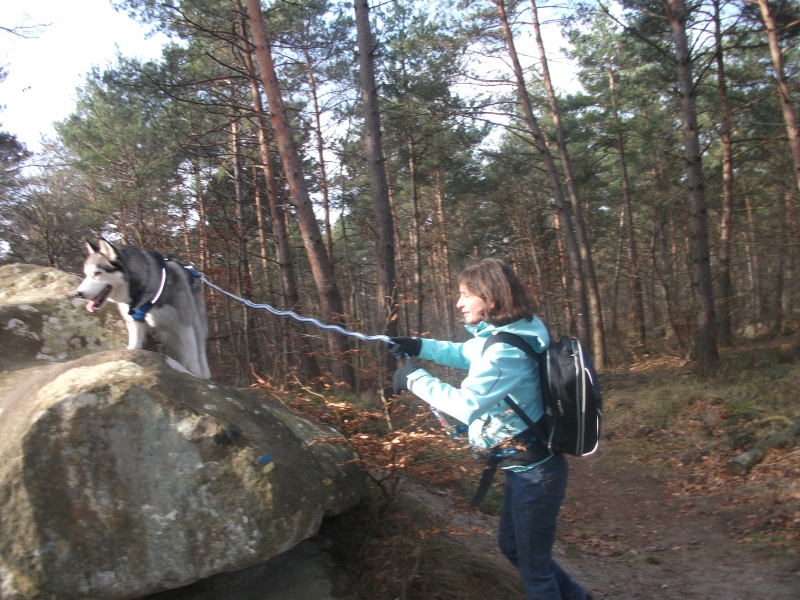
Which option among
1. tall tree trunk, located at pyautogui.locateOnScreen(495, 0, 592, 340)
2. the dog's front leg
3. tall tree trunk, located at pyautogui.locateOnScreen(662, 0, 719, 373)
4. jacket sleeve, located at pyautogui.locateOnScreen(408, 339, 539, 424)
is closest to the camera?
jacket sleeve, located at pyautogui.locateOnScreen(408, 339, 539, 424)

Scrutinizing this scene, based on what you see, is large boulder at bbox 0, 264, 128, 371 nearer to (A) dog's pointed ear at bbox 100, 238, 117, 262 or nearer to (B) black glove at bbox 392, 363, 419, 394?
(A) dog's pointed ear at bbox 100, 238, 117, 262

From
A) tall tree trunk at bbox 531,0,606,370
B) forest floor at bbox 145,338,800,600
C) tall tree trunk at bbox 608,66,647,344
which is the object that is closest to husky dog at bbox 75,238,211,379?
forest floor at bbox 145,338,800,600

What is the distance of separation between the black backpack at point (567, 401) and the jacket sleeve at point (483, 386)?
0.07m

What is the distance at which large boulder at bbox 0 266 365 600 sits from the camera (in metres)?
2.80

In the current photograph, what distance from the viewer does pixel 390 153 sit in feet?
62.3

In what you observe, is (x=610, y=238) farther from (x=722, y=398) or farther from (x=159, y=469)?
(x=159, y=469)

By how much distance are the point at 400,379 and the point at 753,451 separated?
769 centimetres

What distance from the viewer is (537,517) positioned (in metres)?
2.96

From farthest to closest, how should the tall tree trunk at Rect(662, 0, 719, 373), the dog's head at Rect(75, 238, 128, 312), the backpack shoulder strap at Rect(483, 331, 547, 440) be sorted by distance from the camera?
the tall tree trunk at Rect(662, 0, 719, 373)
the dog's head at Rect(75, 238, 128, 312)
the backpack shoulder strap at Rect(483, 331, 547, 440)

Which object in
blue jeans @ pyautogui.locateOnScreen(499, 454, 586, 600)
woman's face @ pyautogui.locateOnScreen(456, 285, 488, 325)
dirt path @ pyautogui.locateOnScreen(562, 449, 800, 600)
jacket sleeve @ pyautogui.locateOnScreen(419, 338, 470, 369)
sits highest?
woman's face @ pyautogui.locateOnScreen(456, 285, 488, 325)

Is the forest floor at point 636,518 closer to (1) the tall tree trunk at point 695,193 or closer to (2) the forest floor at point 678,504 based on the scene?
(2) the forest floor at point 678,504

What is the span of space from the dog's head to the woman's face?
2.68m

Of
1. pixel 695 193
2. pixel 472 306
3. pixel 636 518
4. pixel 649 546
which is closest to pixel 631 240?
pixel 695 193

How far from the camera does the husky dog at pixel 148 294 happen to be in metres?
4.23
